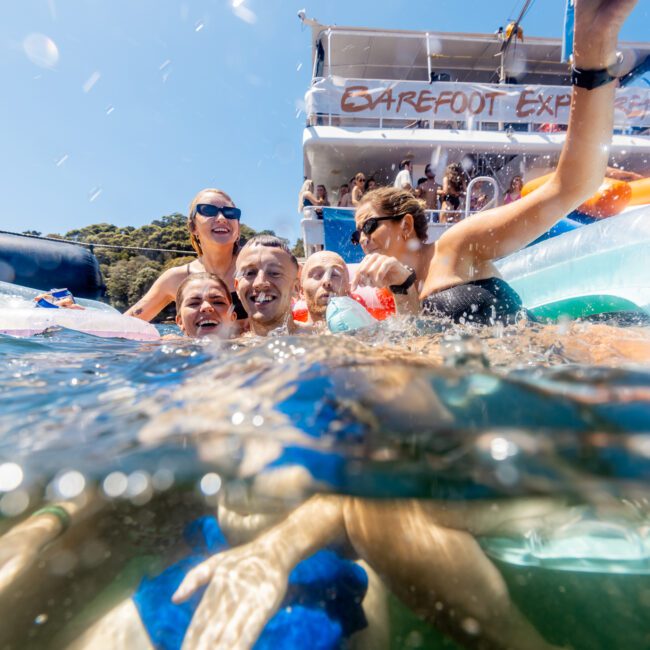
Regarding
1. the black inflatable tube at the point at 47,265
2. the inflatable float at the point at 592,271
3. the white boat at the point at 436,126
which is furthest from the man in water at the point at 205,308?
the black inflatable tube at the point at 47,265

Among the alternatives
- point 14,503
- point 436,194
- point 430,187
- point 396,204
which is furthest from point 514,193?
point 14,503

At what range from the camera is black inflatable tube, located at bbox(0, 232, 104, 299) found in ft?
20.5

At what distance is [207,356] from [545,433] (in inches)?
41.4

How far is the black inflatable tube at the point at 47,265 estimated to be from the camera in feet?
20.5

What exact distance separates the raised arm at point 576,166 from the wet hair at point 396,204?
0.26 meters

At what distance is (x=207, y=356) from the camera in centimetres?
144

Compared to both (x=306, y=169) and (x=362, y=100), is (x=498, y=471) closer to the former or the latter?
(x=362, y=100)

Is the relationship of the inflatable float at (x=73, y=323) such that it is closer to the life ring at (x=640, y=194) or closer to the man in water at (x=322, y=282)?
the man in water at (x=322, y=282)

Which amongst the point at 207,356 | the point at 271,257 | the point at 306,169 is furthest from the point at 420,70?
the point at 207,356

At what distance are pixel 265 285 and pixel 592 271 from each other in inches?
96.2

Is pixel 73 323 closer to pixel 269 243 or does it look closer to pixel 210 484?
pixel 269 243

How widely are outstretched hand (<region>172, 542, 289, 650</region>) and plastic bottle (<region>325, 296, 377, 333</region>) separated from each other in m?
1.04

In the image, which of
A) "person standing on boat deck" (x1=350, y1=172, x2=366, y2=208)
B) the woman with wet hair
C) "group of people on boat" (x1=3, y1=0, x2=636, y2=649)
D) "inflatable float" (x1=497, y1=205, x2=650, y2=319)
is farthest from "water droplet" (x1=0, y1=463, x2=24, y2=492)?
the woman with wet hair

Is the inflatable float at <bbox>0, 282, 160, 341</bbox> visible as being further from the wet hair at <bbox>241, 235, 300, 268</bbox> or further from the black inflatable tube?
the black inflatable tube
